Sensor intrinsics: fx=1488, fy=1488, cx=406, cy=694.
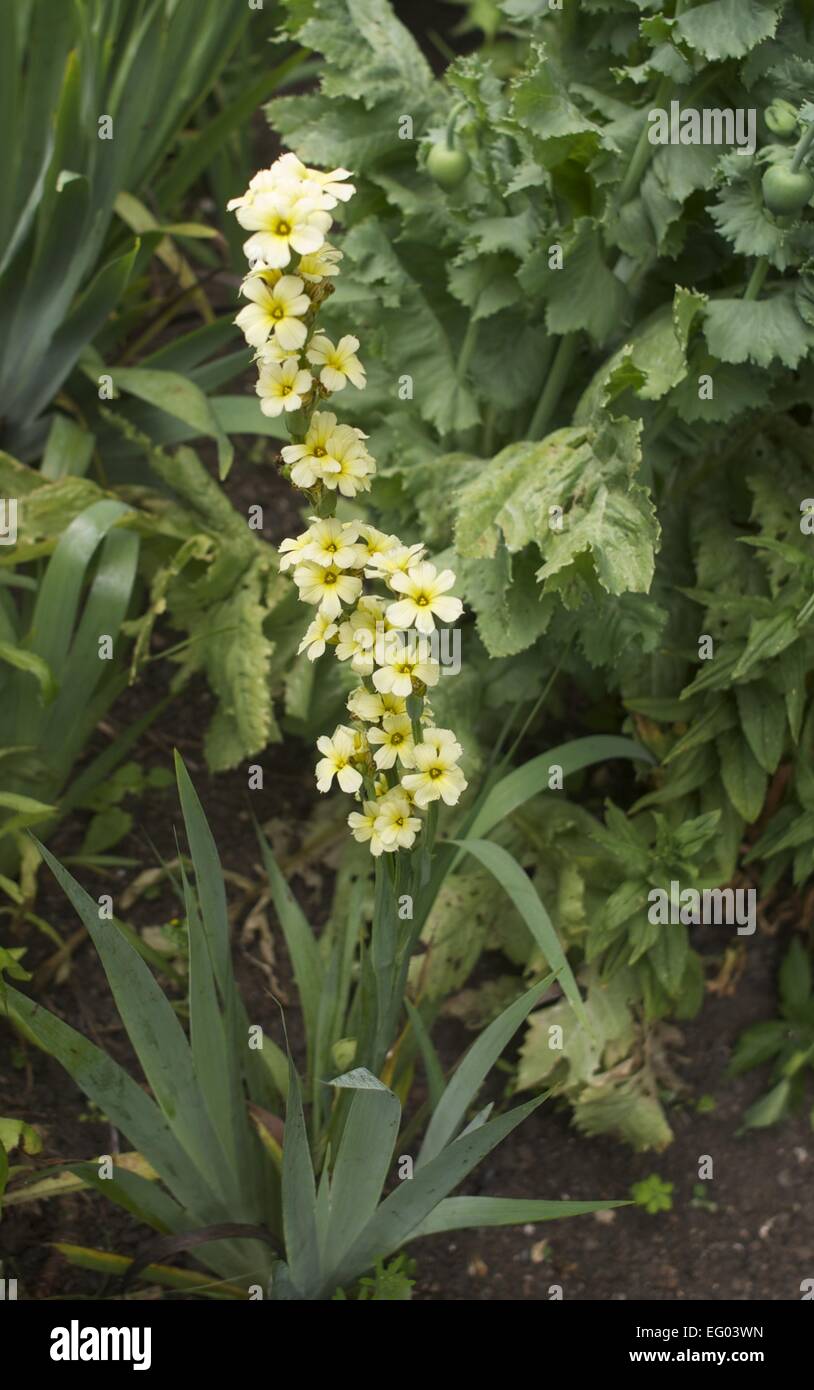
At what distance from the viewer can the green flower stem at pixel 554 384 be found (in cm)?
239

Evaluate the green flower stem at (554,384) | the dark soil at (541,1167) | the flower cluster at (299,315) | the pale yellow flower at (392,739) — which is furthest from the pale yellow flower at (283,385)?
the dark soil at (541,1167)

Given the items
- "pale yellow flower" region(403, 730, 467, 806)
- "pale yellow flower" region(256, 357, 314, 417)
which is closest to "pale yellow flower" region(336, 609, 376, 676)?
"pale yellow flower" region(403, 730, 467, 806)

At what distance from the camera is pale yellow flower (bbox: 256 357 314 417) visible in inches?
58.9

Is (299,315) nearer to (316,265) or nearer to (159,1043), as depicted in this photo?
(316,265)

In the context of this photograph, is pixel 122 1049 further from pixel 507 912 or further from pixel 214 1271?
pixel 507 912

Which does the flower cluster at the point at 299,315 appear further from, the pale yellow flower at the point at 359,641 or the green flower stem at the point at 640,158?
the green flower stem at the point at 640,158

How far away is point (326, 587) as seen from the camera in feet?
5.08

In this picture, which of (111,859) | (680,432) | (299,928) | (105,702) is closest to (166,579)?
(105,702)

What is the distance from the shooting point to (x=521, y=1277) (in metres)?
2.30

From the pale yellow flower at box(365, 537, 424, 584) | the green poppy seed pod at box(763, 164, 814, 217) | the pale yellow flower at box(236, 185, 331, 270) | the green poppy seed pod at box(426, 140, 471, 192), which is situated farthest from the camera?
the green poppy seed pod at box(426, 140, 471, 192)

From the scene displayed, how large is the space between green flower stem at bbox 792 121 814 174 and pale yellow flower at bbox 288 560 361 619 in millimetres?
917

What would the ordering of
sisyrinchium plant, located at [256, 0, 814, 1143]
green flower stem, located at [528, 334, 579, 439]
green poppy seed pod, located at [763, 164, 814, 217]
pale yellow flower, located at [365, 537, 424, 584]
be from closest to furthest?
Result: 1. pale yellow flower, located at [365, 537, 424, 584]
2. green poppy seed pod, located at [763, 164, 814, 217]
3. sisyrinchium plant, located at [256, 0, 814, 1143]
4. green flower stem, located at [528, 334, 579, 439]

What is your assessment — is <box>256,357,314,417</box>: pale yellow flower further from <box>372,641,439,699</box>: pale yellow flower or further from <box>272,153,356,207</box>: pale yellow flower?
<box>372,641,439,699</box>: pale yellow flower

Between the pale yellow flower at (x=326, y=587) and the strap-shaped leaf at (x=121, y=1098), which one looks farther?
the strap-shaped leaf at (x=121, y=1098)
